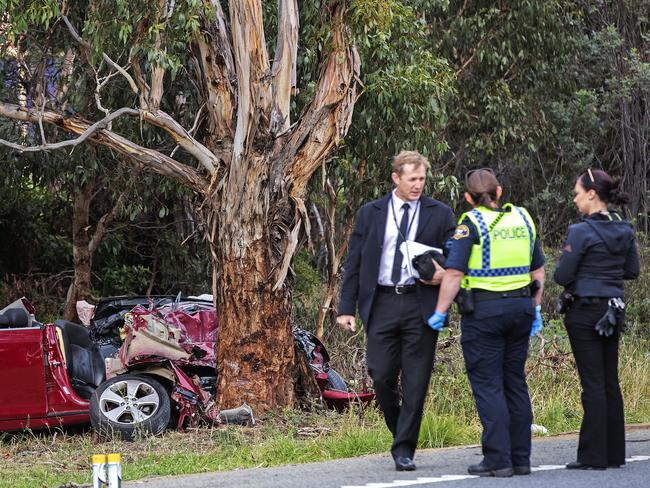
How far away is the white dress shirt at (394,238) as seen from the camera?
701cm

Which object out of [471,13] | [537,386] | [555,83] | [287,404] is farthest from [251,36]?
[555,83]

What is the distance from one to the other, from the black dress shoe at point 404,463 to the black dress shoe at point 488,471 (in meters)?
0.36

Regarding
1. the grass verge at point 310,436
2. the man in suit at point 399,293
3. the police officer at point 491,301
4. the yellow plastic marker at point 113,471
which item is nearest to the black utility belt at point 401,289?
the man in suit at point 399,293

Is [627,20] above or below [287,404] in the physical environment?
above

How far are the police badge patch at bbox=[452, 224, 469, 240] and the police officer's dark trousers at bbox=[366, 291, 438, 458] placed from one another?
46 centimetres

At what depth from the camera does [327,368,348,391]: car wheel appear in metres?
12.5

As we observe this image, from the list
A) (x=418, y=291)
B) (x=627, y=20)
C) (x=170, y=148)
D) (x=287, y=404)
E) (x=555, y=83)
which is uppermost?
(x=627, y=20)

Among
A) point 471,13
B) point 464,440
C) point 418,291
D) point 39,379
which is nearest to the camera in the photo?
point 418,291

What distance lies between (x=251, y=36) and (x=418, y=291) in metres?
5.18

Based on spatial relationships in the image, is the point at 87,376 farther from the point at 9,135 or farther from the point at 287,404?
the point at 9,135

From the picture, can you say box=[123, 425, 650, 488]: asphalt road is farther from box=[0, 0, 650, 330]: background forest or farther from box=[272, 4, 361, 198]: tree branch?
box=[0, 0, 650, 330]: background forest

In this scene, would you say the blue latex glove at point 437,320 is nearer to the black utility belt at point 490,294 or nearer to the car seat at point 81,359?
the black utility belt at point 490,294

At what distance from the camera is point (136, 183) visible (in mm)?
16562

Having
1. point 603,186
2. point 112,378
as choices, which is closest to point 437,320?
point 603,186
